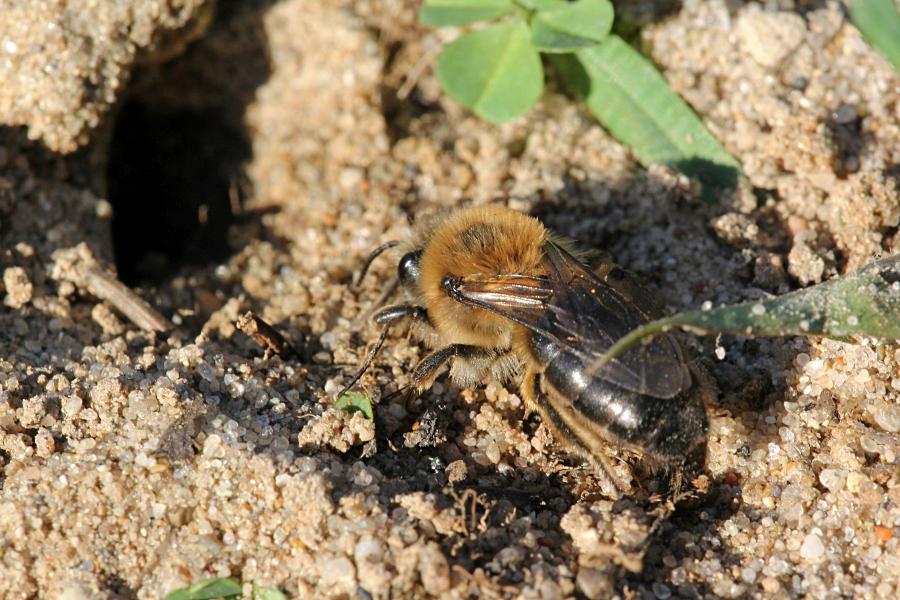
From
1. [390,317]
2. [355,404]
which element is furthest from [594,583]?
[390,317]

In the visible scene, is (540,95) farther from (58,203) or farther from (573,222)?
(58,203)

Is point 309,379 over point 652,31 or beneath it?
beneath

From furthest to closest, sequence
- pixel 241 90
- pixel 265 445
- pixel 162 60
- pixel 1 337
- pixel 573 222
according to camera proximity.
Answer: pixel 241 90 < pixel 162 60 < pixel 573 222 < pixel 1 337 < pixel 265 445

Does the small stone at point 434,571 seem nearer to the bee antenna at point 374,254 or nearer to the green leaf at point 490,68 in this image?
the bee antenna at point 374,254

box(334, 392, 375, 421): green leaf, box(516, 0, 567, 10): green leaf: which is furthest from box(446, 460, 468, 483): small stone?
box(516, 0, 567, 10): green leaf

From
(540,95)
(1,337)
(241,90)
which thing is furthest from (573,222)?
(1,337)
